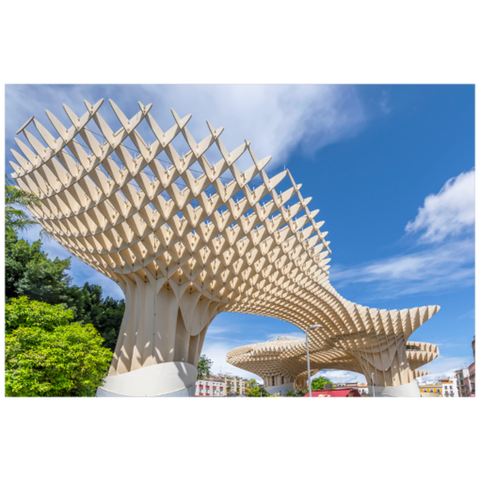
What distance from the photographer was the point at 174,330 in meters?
19.9

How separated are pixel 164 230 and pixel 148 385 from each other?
8623 mm

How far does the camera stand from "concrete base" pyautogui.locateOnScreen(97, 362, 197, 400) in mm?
17625

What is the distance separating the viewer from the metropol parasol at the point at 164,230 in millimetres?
13828

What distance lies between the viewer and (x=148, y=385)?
58.1ft

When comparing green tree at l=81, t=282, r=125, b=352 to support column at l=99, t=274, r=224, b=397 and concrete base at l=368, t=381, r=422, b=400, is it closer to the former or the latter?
support column at l=99, t=274, r=224, b=397

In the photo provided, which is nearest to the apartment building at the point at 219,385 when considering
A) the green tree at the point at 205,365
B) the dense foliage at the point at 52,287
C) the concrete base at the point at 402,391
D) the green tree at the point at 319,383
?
the green tree at the point at 205,365

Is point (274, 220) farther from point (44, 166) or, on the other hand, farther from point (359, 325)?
point (359, 325)

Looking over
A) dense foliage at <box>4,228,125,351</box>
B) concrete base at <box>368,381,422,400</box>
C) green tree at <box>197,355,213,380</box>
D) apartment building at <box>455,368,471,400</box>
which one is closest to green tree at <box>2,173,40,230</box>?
dense foliage at <box>4,228,125,351</box>

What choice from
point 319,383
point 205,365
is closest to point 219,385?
point 205,365

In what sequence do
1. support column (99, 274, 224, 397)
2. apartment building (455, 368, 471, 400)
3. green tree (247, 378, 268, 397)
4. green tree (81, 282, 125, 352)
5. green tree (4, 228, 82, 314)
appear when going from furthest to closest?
1. green tree (81, 282, 125, 352)
2. green tree (4, 228, 82, 314)
3. green tree (247, 378, 268, 397)
4. support column (99, 274, 224, 397)
5. apartment building (455, 368, 471, 400)

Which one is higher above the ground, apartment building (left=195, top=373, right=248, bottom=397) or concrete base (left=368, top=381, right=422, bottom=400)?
concrete base (left=368, top=381, right=422, bottom=400)

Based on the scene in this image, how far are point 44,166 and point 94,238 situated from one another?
4.82m

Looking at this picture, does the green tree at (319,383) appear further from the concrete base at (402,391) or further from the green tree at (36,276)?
the green tree at (36,276)

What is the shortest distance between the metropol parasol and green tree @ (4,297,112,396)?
3.46 metres
